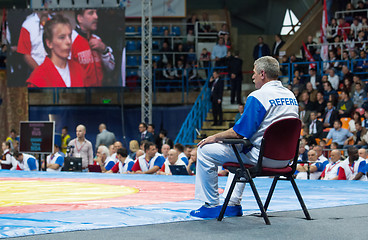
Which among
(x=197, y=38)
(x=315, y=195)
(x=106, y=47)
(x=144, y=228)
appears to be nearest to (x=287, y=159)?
(x=144, y=228)

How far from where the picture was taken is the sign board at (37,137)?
12.5m

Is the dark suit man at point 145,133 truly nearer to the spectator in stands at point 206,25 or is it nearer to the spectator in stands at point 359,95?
the spectator in stands at point 359,95

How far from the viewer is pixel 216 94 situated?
17.2 metres

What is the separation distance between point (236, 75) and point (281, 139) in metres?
13.5

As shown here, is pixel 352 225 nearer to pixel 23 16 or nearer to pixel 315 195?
pixel 315 195

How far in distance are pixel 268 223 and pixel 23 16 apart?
1506cm

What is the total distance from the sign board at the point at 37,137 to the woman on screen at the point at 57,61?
5.07m

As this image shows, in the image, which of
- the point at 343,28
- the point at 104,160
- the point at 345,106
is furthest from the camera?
the point at 343,28

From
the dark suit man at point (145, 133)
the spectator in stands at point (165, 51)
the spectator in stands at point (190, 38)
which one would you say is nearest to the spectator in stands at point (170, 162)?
the dark suit man at point (145, 133)

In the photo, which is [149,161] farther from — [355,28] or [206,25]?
[206,25]

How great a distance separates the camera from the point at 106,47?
17.6 metres

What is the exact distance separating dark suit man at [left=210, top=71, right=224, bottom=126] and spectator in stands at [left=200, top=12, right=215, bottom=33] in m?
4.75

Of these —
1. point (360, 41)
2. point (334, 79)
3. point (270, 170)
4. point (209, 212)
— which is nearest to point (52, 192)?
point (209, 212)

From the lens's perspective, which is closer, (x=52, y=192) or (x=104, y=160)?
(x=52, y=192)
